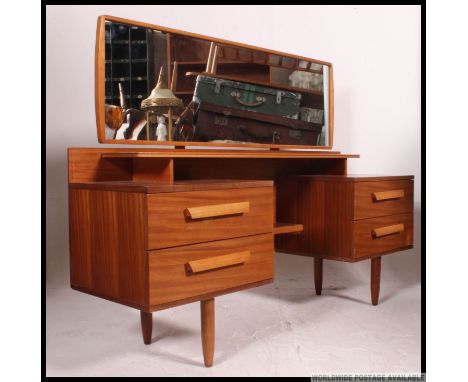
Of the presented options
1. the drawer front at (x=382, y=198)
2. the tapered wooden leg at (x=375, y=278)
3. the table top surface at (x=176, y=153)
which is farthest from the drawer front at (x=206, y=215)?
the tapered wooden leg at (x=375, y=278)

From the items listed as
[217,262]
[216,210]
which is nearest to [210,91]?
[216,210]

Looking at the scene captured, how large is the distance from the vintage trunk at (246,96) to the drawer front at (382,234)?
0.56 m

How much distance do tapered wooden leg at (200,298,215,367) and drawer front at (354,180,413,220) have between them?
74 cm

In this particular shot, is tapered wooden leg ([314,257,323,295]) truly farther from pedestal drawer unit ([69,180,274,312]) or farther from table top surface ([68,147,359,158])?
pedestal drawer unit ([69,180,274,312])

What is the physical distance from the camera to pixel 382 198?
7.28ft

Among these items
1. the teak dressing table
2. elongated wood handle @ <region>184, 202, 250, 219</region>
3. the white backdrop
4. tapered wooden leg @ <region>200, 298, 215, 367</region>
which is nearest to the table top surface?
the teak dressing table

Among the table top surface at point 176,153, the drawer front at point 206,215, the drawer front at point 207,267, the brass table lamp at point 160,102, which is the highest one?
the brass table lamp at point 160,102

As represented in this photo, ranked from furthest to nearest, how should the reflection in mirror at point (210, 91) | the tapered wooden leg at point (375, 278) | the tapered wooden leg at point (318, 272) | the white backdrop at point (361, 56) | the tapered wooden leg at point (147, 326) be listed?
the white backdrop at point (361, 56)
the tapered wooden leg at point (318, 272)
the tapered wooden leg at point (375, 278)
the tapered wooden leg at point (147, 326)
the reflection in mirror at point (210, 91)

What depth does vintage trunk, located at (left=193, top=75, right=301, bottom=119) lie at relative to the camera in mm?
2047

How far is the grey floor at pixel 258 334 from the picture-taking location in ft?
5.74

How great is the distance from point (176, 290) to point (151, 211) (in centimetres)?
23

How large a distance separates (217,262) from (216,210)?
149 millimetres

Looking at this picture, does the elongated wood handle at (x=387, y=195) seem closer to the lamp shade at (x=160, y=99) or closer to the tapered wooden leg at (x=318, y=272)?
the tapered wooden leg at (x=318, y=272)
